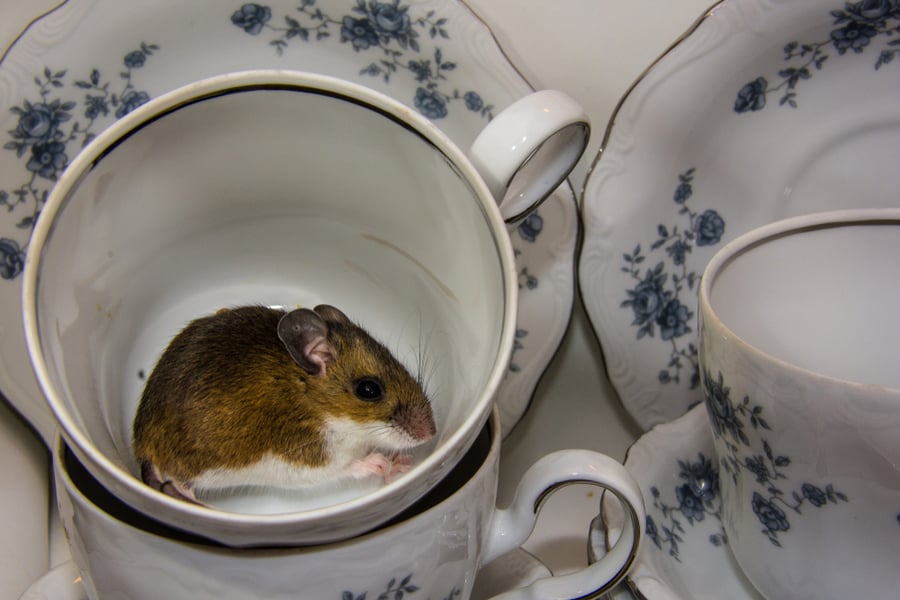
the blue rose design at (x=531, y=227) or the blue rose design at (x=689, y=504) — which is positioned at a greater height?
the blue rose design at (x=531, y=227)

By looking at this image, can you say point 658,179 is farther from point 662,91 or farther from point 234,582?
point 234,582

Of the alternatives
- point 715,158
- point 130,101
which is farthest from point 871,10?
point 130,101

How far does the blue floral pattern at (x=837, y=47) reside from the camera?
0.69 m

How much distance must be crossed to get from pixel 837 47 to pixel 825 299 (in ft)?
0.67

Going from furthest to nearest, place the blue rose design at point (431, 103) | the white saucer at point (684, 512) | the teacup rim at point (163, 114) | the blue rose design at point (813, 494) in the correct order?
1. the blue rose design at point (431, 103)
2. the white saucer at point (684, 512)
3. the blue rose design at point (813, 494)
4. the teacup rim at point (163, 114)

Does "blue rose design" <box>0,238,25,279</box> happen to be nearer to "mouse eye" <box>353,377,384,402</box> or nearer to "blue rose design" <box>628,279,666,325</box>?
"mouse eye" <box>353,377,384,402</box>

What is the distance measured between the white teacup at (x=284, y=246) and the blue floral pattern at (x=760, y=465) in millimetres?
152

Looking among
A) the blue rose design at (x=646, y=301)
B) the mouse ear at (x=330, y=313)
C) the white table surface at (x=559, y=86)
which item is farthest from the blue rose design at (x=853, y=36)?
the mouse ear at (x=330, y=313)

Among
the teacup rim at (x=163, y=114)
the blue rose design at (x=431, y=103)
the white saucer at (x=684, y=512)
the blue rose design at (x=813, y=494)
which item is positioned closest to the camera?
the teacup rim at (x=163, y=114)

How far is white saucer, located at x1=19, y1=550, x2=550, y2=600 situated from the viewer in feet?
2.01

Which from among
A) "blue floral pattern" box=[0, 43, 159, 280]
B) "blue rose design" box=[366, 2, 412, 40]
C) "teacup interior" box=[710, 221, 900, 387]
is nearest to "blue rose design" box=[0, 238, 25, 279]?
"blue floral pattern" box=[0, 43, 159, 280]

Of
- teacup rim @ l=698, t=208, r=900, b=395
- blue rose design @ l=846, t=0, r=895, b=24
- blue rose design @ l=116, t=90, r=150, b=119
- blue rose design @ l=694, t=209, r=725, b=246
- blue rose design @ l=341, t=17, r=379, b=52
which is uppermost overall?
blue rose design @ l=341, t=17, r=379, b=52

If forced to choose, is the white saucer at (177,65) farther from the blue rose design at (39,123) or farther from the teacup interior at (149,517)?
the teacup interior at (149,517)

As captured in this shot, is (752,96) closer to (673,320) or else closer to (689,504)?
(673,320)
